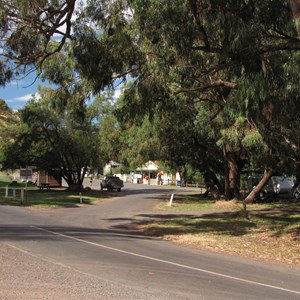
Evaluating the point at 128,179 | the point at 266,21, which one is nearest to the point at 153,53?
the point at 266,21

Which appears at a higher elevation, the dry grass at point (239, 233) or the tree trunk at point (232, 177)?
the tree trunk at point (232, 177)

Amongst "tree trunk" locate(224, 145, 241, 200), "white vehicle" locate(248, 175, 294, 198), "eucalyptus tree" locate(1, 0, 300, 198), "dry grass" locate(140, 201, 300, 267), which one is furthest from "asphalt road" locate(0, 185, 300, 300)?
"white vehicle" locate(248, 175, 294, 198)

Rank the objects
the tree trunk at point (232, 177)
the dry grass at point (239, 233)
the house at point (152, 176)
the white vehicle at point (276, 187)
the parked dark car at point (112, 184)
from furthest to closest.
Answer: the house at point (152, 176), the parked dark car at point (112, 184), the white vehicle at point (276, 187), the tree trunk at point (232, 177), the dry grass at point (239, 233)

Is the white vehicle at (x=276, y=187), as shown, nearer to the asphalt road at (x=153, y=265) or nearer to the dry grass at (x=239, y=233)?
the dry grass at (x=239, y=233)

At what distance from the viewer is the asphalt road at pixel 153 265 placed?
304 inches

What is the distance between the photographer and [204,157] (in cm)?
3531

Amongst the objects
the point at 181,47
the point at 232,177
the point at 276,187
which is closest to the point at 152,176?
the point at 276,187

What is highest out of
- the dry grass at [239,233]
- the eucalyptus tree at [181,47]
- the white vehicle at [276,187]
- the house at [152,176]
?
the eucalyptus tree at [181,47]

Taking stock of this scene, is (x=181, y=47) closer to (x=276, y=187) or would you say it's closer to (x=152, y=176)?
(x=276, y=187)

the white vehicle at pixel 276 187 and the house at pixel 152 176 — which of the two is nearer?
the white vehicle at pixel 276 187

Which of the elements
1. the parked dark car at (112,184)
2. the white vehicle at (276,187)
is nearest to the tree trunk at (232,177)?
the white vehicle at (276,187)

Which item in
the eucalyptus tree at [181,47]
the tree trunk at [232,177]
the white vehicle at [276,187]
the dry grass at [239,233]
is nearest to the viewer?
the eucalyptus tree at [181,47]

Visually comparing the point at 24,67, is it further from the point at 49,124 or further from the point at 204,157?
the point at 49,124

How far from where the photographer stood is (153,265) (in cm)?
995
